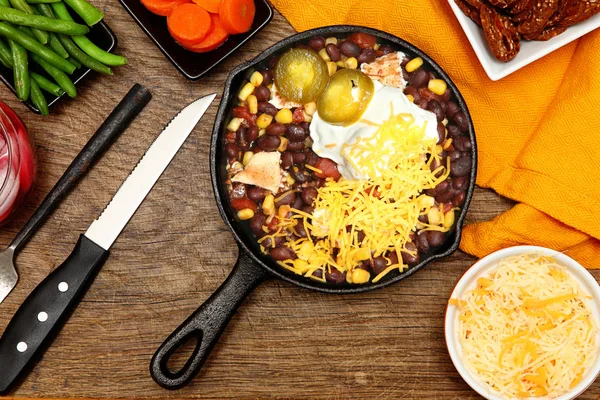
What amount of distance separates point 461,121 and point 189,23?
120 cm

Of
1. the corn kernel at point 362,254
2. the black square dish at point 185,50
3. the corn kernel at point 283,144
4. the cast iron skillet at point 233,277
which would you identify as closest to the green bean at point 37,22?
the black square dish at point 185,50

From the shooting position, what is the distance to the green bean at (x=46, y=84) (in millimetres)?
2939

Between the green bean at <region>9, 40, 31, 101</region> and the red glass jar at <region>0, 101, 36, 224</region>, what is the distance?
0.12 meters

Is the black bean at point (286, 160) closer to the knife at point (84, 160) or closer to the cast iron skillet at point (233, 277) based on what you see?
the cast iron skillet at point (233, 277)

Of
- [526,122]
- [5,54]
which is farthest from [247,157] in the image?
[526,122]

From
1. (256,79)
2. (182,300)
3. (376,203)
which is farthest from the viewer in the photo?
(182,300)

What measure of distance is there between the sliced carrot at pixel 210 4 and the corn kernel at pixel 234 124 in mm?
463

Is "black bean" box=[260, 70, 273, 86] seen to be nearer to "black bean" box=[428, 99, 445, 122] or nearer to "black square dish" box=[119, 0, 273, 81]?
"black square dish" box=[119, 0, 273, 81]

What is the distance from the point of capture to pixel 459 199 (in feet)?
9.33

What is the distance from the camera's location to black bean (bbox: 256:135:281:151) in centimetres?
285

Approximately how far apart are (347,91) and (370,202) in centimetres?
45

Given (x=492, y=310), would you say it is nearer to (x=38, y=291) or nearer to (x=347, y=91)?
(x=347, y=91)

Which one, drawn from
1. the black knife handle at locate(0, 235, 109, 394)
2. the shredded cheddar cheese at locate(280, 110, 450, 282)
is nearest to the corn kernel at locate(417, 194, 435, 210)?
the shredded cheddar cheese at locate(280, 110, 450, 282)

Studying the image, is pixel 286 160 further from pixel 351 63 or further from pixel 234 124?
pixel 351 63
